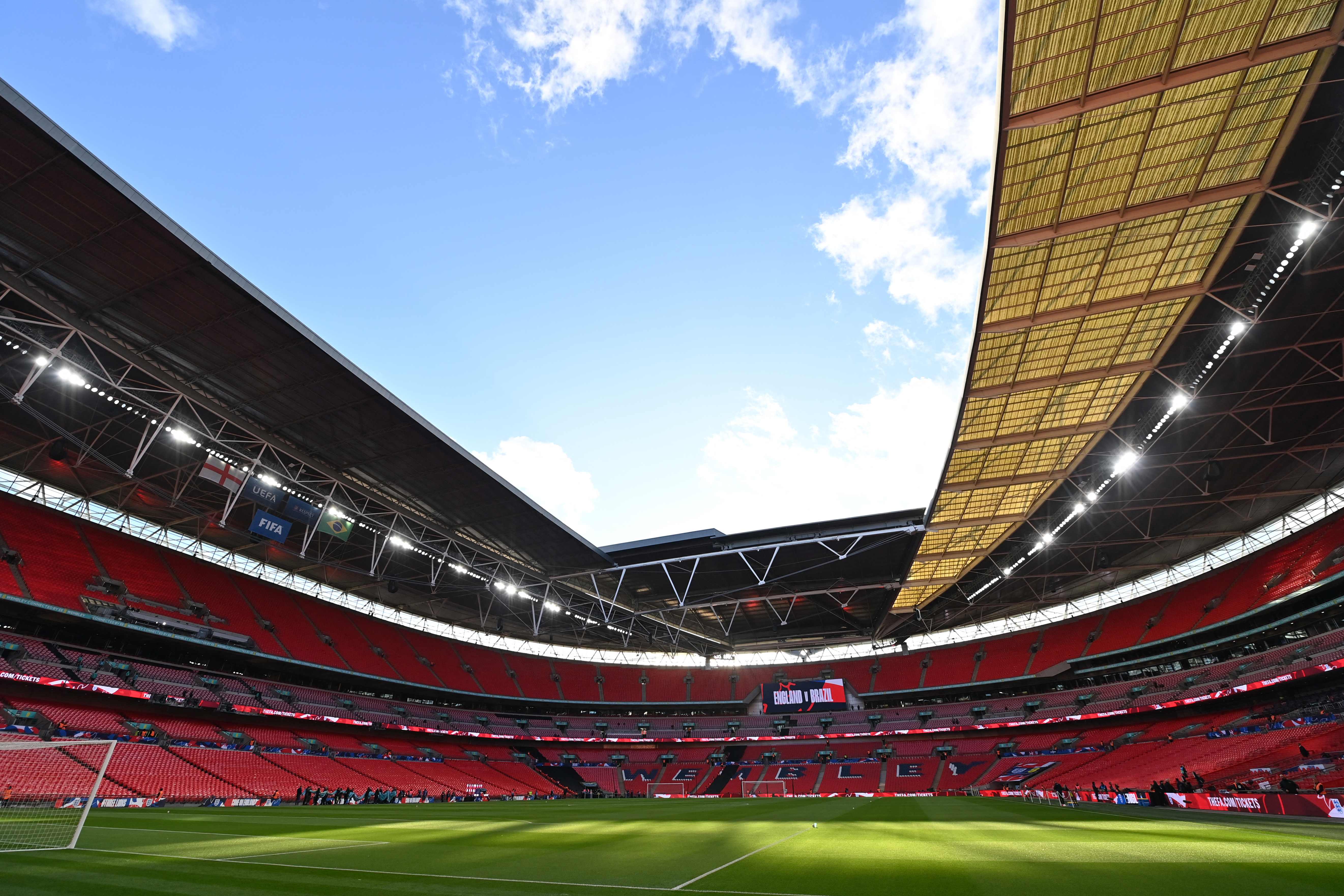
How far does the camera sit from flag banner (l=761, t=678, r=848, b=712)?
1874 inches

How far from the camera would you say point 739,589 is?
4344 cm

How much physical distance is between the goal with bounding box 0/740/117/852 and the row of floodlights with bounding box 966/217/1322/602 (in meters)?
29.9

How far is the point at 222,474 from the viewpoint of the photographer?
2489cm

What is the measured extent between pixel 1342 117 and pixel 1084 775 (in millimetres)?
39198

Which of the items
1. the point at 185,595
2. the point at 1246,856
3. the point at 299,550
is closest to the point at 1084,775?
the point at 1246,856

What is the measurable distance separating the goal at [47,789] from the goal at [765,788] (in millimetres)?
43037

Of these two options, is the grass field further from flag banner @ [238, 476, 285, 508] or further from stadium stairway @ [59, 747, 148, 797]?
flag banner @ [238, 476, 285, 508]

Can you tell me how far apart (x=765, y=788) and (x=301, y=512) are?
4377 centimetres

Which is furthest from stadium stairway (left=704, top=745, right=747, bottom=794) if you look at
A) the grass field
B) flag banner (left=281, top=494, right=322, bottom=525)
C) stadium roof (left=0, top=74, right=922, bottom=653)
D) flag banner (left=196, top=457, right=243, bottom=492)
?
flag banner (left=196, top=457, right=243, bottom=492)

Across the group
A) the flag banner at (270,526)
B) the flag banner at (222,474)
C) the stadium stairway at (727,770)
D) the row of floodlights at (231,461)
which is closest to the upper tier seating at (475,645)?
the stadium stairway at (727,770)

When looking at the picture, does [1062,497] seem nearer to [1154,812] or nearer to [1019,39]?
[1154,812]

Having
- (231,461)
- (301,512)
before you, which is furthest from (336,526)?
(231,461)

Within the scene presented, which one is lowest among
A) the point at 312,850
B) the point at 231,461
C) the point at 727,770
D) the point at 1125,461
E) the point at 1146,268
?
the point at 312,850

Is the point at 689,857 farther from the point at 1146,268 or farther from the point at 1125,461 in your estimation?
the point at 1125,461
